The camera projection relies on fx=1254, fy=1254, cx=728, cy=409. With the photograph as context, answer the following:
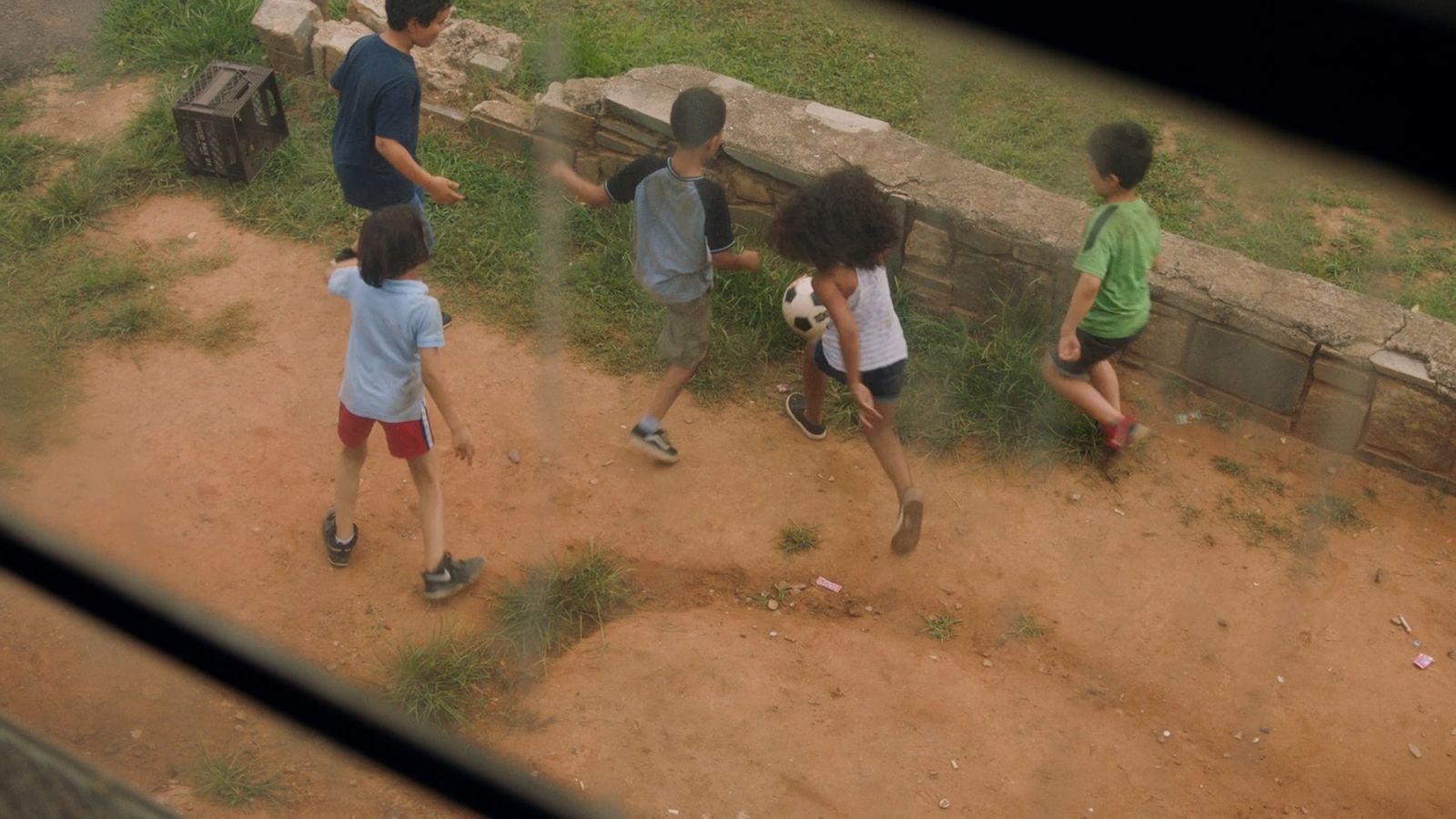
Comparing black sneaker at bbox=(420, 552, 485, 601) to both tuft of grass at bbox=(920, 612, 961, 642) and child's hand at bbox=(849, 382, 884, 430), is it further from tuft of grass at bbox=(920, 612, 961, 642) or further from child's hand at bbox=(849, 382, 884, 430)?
tuft of grass at bbox=(920, 612, 961, 642)

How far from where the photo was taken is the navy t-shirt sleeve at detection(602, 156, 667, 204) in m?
3.96

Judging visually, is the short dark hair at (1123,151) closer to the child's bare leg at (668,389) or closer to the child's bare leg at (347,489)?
the child's bare leg at (668,389)

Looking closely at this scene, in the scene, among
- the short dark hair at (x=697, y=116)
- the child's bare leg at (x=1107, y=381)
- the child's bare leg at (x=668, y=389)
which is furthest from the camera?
the child's bare leg at (x=1107, y=381)

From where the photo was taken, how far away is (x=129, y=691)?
3.41m

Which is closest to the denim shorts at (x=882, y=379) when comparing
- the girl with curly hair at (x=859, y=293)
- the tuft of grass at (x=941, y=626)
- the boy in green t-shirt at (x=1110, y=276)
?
the girl with curly hair at (x=859, y=293)

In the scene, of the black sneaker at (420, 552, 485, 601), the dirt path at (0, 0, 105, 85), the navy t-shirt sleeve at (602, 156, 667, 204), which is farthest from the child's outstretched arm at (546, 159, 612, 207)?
the dirt path at (0, 0, 105, 85)

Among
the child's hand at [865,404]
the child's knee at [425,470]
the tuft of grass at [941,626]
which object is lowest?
the tuft of grass at [941,626]

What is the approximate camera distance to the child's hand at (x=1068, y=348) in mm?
4141

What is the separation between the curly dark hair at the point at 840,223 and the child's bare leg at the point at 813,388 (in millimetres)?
548

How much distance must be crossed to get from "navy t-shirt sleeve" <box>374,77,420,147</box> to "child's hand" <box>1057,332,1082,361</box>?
2.31 m

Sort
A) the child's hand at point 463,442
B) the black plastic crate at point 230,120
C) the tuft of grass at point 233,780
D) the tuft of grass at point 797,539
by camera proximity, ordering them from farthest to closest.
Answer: the black plastic crate at point 230,120 < the tuft of grass at point 797,539 < the child's hand at point 463,442 < the tuft of grass at point 233,780

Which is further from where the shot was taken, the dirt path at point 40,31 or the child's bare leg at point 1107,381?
the dirt path at point 40,31

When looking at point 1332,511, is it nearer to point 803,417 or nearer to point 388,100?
point 803,417

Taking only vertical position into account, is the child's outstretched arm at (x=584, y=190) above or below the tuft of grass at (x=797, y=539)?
above
